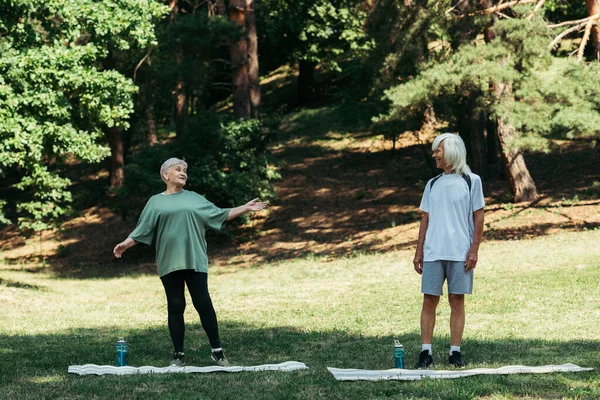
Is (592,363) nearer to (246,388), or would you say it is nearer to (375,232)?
(246,388)

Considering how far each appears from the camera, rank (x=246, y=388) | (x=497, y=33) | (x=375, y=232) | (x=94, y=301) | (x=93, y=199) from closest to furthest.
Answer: (x=246, y=388), (x=94, y=301), (x=497, y=33), (x=375, y=232), (x=93, y=199)

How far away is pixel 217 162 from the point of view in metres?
25.5

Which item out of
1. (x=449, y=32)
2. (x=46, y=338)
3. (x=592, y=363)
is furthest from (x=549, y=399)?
(x=449, y=32)

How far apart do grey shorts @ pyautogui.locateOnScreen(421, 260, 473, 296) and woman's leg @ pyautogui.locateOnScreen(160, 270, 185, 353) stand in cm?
228

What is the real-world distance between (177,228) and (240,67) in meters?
19.0

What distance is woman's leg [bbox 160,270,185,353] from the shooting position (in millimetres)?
7578

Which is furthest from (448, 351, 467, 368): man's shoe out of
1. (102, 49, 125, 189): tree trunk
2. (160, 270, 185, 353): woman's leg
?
(102, 49, 125, 189): tree trunk

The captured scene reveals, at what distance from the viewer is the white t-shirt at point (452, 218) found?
22.7ft

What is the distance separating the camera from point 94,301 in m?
16.2

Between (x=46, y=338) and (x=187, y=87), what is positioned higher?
(x=187, y=87)

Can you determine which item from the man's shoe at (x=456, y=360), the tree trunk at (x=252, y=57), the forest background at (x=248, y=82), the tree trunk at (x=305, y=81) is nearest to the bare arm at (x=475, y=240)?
the man's shoe at (x=456, y=360)

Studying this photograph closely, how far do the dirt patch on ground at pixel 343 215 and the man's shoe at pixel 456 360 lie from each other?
13840mm

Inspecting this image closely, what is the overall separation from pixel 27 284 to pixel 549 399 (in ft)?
53.8

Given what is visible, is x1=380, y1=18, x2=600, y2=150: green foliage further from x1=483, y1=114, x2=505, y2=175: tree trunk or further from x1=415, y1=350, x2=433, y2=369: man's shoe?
x1=415, y1=350, x2=433, y2=369: man's shoe
